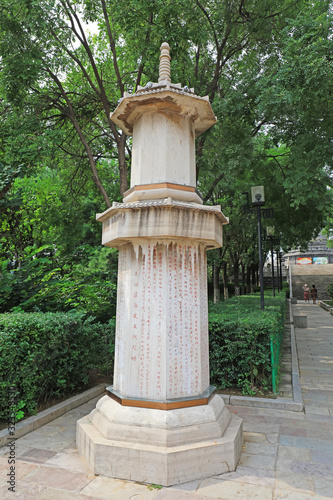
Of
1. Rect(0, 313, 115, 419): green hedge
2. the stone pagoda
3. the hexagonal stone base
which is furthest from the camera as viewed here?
Rect(0, 313, 115, 419): green hedge

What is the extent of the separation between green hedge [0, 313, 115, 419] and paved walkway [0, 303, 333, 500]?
55 cm

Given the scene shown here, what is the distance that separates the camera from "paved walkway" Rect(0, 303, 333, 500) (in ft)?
10.2

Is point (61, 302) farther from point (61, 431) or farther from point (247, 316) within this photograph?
point (247, 316)

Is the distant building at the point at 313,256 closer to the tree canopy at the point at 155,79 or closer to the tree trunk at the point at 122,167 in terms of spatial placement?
the tree canopy at the point at 155,79

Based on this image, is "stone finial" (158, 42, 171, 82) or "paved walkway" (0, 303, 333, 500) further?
"stone finial" (158, 42, 171, 82)

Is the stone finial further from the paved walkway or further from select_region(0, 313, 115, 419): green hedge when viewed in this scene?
the paved walkway

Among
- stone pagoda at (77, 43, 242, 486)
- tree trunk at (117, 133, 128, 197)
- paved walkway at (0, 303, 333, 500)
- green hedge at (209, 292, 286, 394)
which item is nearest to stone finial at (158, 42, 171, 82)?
stone pagoda at (77, 43, 242, 486)

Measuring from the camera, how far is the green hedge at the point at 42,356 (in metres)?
4.53

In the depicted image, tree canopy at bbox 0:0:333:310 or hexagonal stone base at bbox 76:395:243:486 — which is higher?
tree canopy at bbox 0:0:333:310

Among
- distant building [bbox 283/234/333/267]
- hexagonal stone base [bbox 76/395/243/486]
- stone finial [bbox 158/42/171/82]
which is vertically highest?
distant building [bbox 283/234/333/267]

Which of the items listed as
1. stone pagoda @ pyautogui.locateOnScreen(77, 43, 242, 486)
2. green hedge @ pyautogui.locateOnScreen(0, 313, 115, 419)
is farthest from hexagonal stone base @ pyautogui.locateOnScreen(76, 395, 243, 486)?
green hedge @ pyautogui.locateOnScreen(0, 313, 115, 419)

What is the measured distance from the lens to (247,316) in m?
6.88

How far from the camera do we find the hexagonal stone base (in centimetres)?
327

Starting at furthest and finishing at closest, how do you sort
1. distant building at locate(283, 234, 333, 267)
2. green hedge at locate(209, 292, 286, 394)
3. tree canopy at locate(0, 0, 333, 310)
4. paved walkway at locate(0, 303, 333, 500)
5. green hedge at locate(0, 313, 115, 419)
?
distant building at locate(283, 234, 333, 267), tree canopy at locate(0, 0, 333, 310), green hedge at locate(209, 292, 286, 394), green hedge at locate(0, 313, 115, 419), paved walkway at locate(0, 303, 333, 500)
